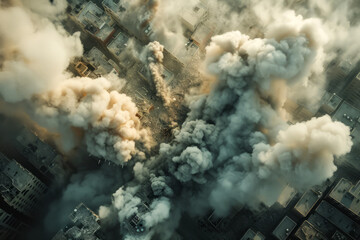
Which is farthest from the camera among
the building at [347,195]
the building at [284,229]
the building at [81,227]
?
the building at [284,229]

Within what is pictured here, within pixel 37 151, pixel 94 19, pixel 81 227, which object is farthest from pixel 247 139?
pixel 94 19

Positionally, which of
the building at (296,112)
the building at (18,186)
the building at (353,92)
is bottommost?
the building at (18,186)

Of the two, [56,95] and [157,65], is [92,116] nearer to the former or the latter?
[56,95]

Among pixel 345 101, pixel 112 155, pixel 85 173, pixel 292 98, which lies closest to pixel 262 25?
pixel 292 98

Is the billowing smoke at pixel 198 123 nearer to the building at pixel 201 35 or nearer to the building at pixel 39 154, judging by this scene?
the building at pixel 39 154

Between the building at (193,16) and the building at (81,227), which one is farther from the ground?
the building at (193,16)

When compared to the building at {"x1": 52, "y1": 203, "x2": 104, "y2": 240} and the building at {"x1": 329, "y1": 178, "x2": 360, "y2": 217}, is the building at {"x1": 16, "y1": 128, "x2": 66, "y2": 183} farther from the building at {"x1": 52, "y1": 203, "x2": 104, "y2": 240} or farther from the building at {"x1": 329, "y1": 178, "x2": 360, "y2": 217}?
the building at {"x1": 329, "y1": 178, "x2": 360, "y2": 217}

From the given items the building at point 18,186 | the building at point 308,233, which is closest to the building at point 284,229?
the building at point 308,233
